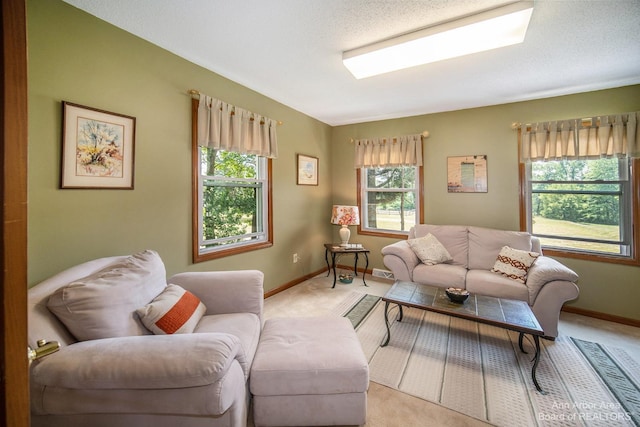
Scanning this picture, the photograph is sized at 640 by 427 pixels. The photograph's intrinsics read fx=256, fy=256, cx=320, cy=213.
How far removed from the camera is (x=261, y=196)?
130 inches

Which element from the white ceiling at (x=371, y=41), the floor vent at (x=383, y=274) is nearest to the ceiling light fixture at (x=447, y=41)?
the white ceiling at (x=371, y=41)

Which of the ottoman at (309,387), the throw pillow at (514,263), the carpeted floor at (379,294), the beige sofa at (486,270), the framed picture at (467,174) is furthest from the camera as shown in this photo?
the framed picture at (467,174)

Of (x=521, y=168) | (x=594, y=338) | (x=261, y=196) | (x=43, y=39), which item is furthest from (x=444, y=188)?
(x=43, y=39)

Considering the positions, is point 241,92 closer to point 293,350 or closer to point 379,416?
point 293,350

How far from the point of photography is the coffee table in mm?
1741

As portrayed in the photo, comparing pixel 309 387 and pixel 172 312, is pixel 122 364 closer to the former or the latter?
pixel 172 312

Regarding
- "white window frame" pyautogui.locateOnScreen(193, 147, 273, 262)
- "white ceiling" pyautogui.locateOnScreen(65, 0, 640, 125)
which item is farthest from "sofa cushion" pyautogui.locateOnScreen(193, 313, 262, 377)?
"white ceiling" pyautogui.locateOnScreen(65, 0, 640, 125)

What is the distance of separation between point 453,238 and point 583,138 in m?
1.72

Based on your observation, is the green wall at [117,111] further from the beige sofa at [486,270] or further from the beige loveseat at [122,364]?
the beige sofa at [486,270]

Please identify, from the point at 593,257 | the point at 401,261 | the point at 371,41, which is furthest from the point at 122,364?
the point at 593,257

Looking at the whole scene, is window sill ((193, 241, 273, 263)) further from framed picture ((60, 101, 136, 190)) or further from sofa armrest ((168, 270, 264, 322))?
framed picture ((60, 101, 136, 190))

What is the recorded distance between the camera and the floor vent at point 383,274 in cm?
396

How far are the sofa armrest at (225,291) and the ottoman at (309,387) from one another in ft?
1.61

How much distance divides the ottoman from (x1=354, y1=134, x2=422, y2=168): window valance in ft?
10.1
